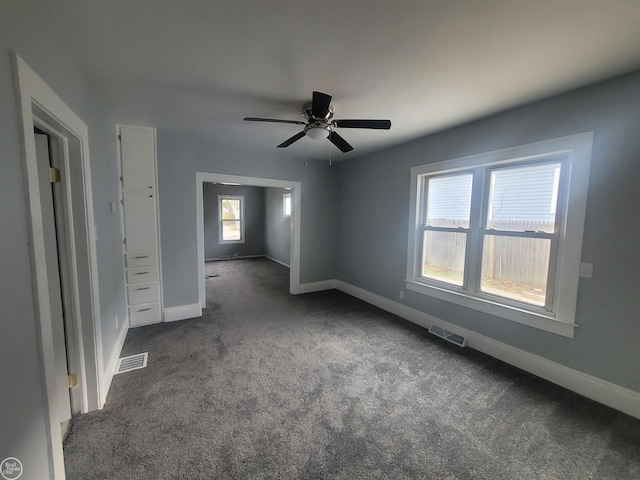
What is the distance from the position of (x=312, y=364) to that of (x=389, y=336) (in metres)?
1.14

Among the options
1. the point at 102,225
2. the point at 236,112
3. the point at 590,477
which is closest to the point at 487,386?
the point at 590,477

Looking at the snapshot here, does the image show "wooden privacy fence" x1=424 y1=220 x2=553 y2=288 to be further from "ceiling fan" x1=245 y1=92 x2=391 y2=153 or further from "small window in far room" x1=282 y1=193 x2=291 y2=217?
"small window in far room" x1=282 y1=193 x2=291 y2=217

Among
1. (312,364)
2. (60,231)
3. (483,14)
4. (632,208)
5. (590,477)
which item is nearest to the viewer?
(483,14)

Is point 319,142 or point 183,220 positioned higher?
point 319,142

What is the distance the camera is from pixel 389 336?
3.21 meters

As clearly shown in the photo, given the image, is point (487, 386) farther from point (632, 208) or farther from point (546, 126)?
point (546, 126)

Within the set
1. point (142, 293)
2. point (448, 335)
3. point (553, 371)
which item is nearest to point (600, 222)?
point (553, 371)

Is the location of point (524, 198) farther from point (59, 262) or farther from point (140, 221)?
point (140, 221)

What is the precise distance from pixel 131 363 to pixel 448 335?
11.5 ft

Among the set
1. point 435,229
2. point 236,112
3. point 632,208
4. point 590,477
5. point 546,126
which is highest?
point 236,112

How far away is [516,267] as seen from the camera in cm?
266

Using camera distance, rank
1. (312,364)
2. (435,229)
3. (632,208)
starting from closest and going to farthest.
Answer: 1. (632,208)
2. (312,364)
3. (435,229)

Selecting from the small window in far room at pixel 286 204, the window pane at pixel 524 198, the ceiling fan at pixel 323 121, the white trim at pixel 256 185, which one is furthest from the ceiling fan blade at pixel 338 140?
the small window in far room at pixel 286 204

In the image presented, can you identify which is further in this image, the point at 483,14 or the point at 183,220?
the point at 183,220
